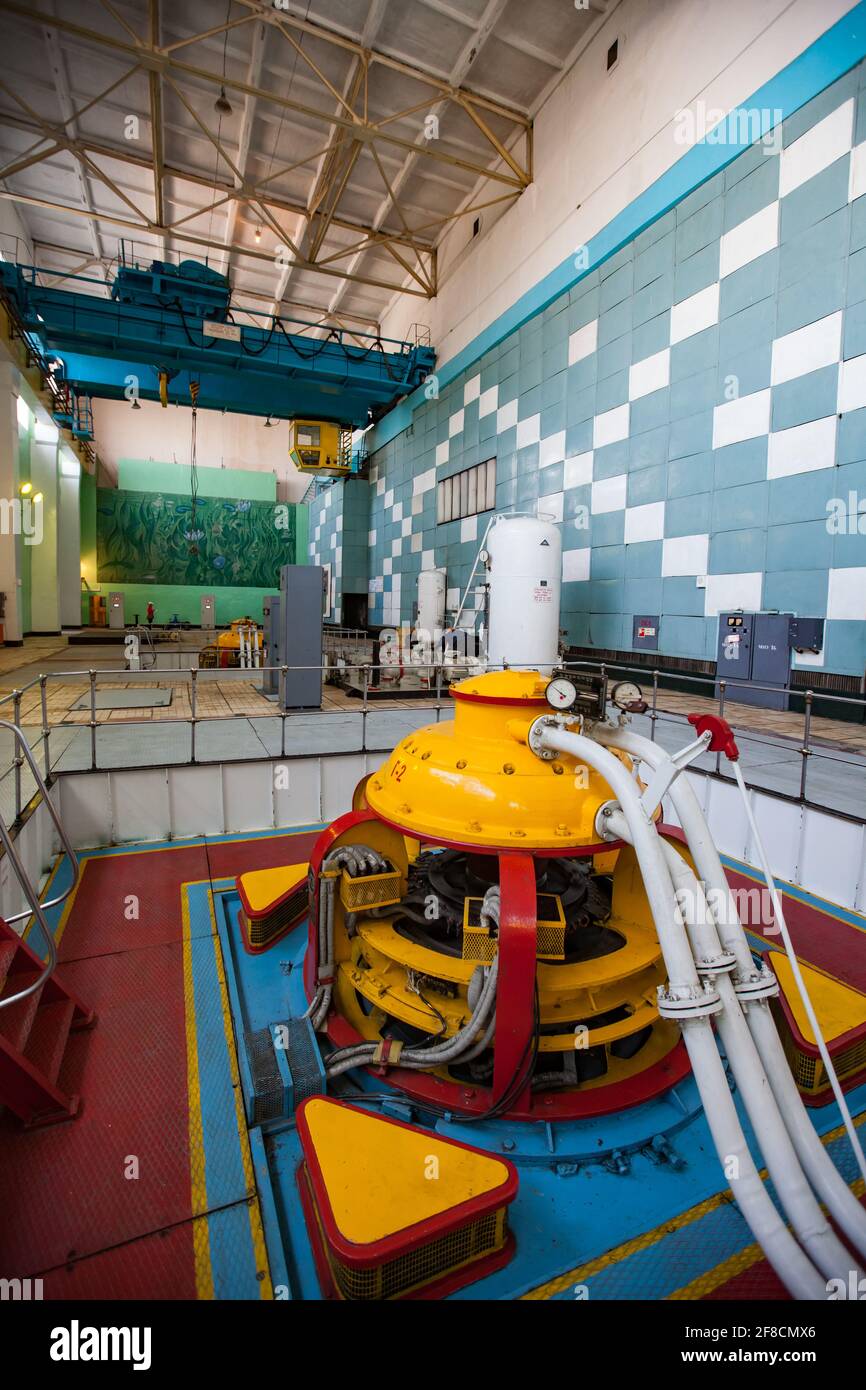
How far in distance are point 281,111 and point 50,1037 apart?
17.1 m

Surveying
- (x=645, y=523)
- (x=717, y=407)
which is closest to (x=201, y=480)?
(x=645, y=523)

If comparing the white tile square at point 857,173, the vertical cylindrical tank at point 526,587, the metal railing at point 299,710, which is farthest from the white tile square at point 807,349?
the metal railing at point 299,710

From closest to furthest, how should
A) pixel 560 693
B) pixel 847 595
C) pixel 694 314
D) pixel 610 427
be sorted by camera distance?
pixel 560 693, pixel 847 595, pixel 694 314, pixel 610 427

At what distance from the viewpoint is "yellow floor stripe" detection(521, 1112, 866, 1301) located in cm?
195

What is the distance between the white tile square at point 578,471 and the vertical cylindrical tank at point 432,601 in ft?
14.2

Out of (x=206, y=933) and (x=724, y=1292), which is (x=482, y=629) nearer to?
(x=206, y=933)

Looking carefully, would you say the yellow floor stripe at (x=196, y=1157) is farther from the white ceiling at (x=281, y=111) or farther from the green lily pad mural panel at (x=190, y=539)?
the green lily pad mural panel at (x=190, y=539)

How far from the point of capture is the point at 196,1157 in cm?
239

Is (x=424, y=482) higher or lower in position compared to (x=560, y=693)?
higher

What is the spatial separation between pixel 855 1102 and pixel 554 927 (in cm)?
150

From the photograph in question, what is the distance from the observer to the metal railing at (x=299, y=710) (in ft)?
15.2

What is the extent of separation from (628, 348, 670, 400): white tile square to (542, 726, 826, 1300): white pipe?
30.8 ft

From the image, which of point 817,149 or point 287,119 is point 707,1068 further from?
point 287,119

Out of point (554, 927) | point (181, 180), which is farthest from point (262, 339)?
point (554, 927)
